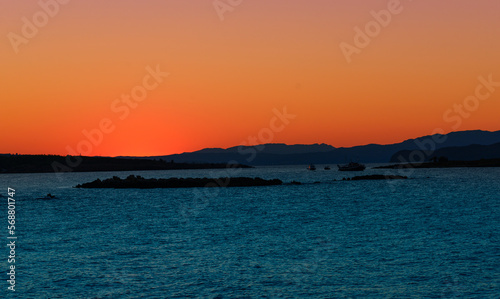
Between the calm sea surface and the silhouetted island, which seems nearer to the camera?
the calm sea surface

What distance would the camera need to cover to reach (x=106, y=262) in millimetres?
33469

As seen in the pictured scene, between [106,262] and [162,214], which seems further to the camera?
[162,214]

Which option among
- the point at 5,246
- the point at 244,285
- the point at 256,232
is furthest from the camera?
the point at 256,232

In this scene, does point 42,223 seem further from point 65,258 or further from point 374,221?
point 374,221

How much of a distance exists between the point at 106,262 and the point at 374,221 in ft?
106

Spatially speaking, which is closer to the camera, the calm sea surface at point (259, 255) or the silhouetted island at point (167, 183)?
the calm sea surface at point (259, 255)

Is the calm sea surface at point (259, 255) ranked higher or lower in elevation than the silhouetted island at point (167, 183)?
lower

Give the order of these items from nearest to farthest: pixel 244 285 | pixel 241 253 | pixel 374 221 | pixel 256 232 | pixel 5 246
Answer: pixel 244 285
pixel 241 253
pixel 5 246
pixel 256 232
pixel 374 221

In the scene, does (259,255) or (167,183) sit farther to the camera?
(167,183)

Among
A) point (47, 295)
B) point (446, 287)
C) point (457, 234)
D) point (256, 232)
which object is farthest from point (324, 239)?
point (47, 295)

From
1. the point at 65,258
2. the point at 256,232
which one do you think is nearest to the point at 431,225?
the point at 256,232

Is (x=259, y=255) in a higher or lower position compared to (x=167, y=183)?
lower

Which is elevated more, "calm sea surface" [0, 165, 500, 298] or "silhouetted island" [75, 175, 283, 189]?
"silhouetted island" [75, 175, 283, 189]

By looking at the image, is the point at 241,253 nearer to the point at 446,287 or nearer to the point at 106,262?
the point at 106,262
